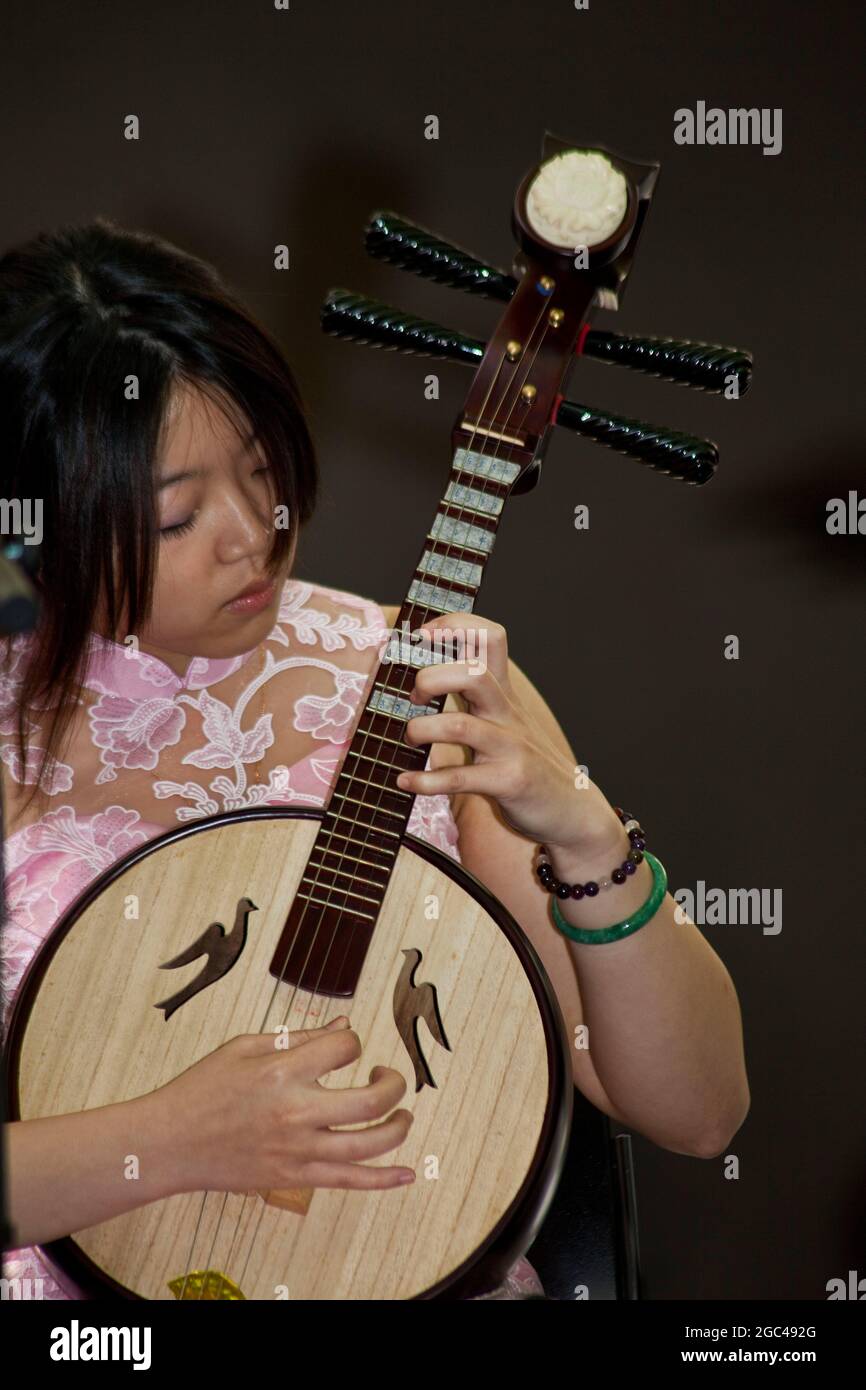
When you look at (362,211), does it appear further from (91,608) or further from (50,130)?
(91,608)

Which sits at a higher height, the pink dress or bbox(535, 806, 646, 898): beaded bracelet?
the pink dress

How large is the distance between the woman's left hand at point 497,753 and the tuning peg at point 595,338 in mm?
264

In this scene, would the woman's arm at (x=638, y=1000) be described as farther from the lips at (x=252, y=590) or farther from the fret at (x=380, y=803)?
the lips at (x=252, y=590)

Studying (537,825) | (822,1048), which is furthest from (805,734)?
(537,825)

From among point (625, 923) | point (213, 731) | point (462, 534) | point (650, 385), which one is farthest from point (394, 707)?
point (650, 385)

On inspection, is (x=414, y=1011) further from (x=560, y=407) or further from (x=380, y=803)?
(x=560, y=407)

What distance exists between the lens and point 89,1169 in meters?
0.97

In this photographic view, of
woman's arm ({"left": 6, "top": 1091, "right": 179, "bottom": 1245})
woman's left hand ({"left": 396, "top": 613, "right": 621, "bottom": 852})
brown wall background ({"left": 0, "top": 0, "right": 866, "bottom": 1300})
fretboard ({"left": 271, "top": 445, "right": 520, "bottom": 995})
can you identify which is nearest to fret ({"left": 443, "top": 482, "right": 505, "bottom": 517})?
fretboard ({"left": 271, "top": 445, "right": 520, "bottom": 995})

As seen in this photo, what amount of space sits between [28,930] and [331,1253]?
18.9 inches

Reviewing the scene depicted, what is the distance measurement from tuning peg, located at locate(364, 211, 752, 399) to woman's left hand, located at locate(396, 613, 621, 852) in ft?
0.87

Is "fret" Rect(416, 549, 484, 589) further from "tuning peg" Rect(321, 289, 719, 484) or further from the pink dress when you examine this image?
the pink dress

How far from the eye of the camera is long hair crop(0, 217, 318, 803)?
1.18m

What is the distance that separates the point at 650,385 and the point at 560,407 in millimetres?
1132

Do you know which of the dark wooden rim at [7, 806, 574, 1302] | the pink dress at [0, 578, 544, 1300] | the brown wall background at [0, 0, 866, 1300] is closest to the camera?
the dark wooden rim at [7, 806, 574, 1302]
